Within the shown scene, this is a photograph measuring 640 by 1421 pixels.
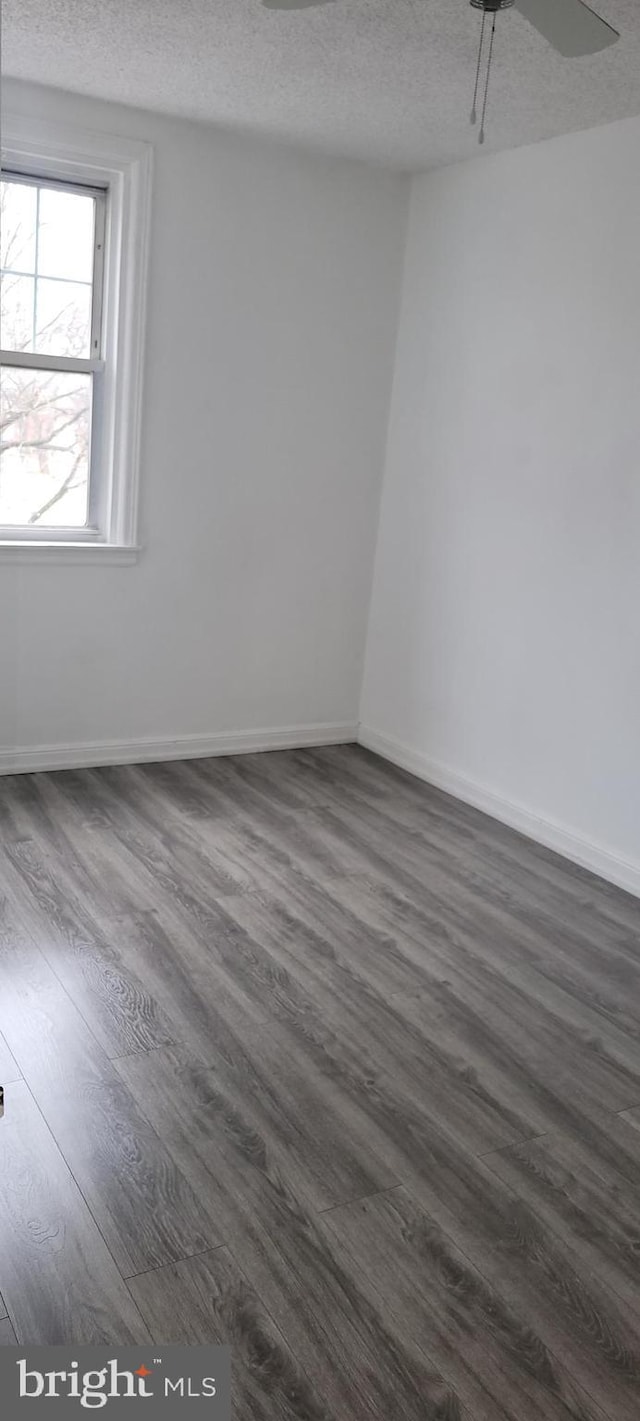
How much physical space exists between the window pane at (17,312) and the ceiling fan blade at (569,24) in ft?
7.95

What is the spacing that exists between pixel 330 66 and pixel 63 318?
4.74 feet

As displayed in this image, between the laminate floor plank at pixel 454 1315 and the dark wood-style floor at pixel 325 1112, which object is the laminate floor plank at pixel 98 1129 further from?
the laminate floor plank at pixel 454 1315

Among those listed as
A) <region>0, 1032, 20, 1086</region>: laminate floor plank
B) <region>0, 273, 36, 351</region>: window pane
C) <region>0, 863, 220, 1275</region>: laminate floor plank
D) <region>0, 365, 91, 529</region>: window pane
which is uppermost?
<region>0, 273, 36, 351</region>: window pane

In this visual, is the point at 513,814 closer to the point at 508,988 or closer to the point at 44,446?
the point at 508,988

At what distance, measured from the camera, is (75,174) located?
13.2 ft

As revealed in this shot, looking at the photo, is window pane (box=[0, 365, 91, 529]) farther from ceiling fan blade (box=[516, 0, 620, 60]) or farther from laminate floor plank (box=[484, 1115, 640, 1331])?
laminate floor plank (box=[484, 1115, 640, 1331])

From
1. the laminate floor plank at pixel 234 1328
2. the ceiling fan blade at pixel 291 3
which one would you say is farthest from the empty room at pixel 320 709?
the ceiling fan blade at pixel 291 3

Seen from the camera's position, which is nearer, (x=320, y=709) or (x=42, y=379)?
(x=42, y=379)

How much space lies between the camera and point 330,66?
3.29m

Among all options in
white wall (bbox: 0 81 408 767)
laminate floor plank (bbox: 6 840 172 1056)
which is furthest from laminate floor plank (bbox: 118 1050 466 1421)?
white wall (bbox: 0 81 408 767)

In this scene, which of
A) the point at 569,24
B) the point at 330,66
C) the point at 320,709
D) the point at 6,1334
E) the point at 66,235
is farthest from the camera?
the point at 320,709

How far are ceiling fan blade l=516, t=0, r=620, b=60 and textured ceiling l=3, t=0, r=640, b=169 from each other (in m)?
0.49

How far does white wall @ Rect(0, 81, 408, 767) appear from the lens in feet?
14.0

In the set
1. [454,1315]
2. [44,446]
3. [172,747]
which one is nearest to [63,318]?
[44,446]
